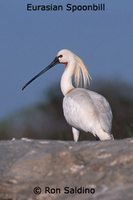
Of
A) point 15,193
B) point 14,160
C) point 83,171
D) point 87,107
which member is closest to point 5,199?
point 15,193

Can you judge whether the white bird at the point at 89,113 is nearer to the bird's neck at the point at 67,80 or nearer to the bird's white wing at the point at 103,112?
the bird's white wing at the point at 103,112

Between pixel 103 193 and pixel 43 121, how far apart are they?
43.8 ft

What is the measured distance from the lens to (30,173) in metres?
4.86

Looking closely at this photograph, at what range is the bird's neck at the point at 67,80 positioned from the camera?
31.2ft

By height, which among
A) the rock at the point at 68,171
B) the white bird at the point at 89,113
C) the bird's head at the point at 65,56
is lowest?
the white bird at the point at 89,113

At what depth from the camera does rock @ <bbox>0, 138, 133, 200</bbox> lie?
4.31 metres

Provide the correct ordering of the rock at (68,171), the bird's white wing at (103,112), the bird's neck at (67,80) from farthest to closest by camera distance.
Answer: the bird's neck at (67,80) < the bird's white wing at (103,112) < the rock at (68,171)

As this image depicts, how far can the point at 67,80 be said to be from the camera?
9.61m

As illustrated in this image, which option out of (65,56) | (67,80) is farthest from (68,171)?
(65,56)

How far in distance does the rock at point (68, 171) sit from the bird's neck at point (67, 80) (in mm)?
4136

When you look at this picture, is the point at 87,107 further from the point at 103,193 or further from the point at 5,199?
the point at 103,193

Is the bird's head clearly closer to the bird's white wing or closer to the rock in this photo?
the bird's white wing

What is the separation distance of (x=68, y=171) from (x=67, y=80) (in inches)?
198

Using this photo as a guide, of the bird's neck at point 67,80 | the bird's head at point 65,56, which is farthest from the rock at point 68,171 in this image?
the bird's head at point 65,56
